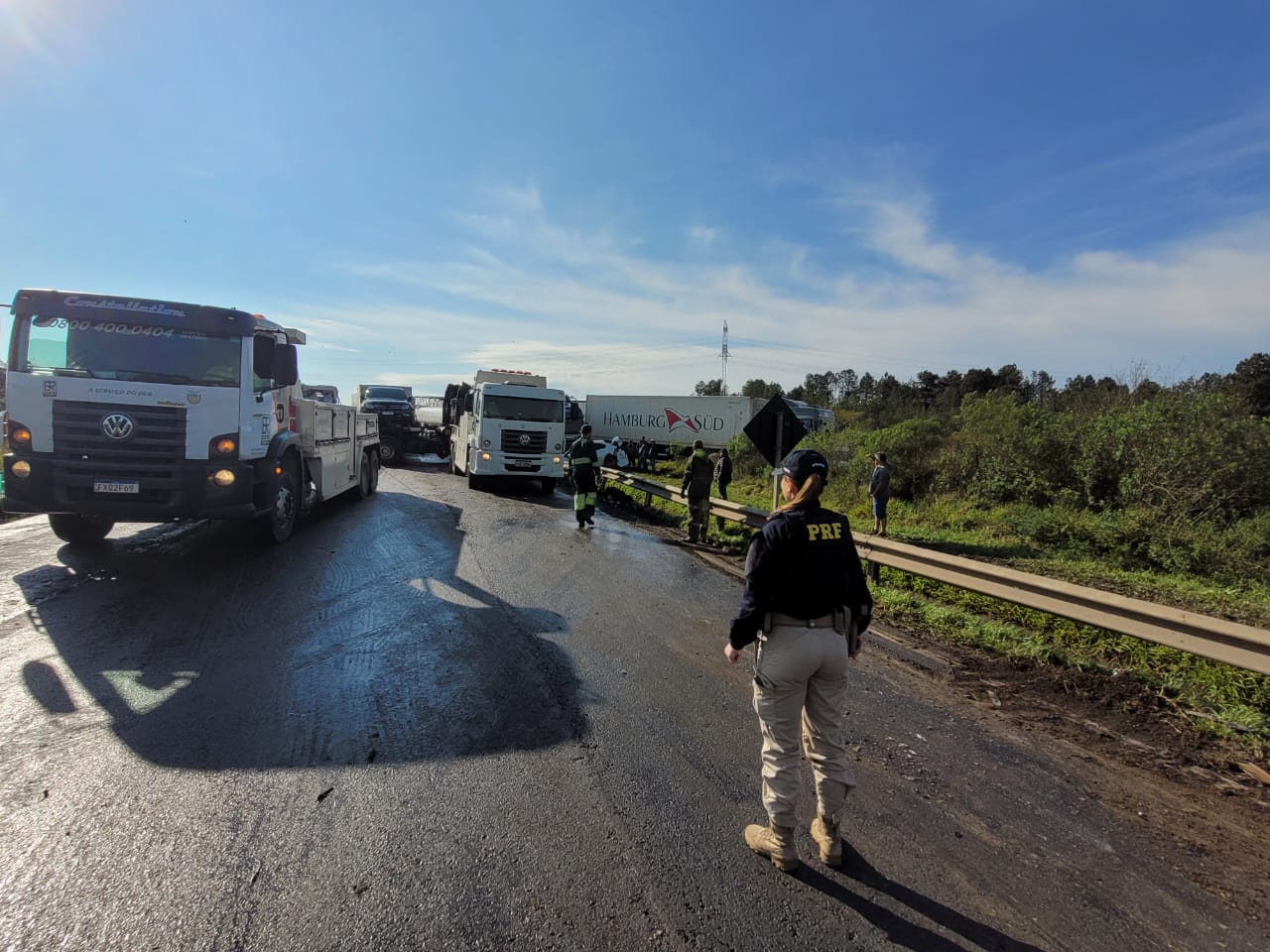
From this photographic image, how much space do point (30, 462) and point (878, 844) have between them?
8.66m

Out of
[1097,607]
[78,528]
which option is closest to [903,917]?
[1097,607]

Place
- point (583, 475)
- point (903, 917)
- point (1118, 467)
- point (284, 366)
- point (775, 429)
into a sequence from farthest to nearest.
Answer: point (1118, 467) < point (583, 475) < point (775, 429) < point (284, 366) < point (903, 917)

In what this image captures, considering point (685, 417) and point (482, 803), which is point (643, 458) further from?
point (482, 803)

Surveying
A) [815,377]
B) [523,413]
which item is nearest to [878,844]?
[523,413]

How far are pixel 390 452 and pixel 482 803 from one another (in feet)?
74.4

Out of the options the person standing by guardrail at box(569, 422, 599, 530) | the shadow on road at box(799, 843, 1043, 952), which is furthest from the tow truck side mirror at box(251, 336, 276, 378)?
the shadow on road at box(799, 843, 1043, 952)

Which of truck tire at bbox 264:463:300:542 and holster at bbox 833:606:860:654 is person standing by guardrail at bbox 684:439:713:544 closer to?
truck tire at bbox 264:463:300:542

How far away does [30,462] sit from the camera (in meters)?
A: 6.87

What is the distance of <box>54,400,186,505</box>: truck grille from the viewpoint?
6898 mm

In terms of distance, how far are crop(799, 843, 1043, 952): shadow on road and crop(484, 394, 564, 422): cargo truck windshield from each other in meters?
14.0

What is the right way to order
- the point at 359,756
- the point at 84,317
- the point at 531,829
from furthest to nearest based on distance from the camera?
1. the point at 84,317
2. the point at 359,756
3. the point at 531,829

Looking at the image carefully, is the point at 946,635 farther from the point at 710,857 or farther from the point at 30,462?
the point at 30,462

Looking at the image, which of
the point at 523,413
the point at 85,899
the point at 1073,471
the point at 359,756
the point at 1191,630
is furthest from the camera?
the point at 523,413

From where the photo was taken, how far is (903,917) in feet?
8.34
